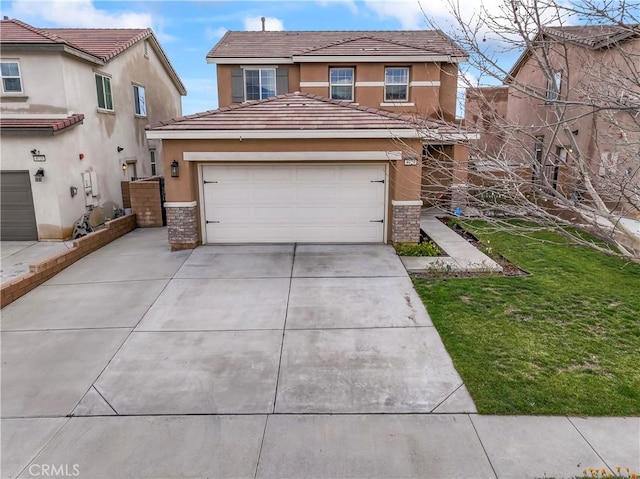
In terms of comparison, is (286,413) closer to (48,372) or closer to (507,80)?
(48,372)

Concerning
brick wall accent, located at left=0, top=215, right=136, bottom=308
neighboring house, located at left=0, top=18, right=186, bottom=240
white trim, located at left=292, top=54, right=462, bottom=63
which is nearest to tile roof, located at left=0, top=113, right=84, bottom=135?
neighboring house, located at left=0, top=18, right=186, bottom=240

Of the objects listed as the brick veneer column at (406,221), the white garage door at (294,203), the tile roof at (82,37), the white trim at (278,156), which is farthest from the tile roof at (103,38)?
the brick veneer column at (406,221)

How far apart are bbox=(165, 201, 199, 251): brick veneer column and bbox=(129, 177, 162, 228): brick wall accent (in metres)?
3.67

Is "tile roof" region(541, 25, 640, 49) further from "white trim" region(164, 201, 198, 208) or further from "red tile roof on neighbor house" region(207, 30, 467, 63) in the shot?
"red tile roof on neighbor house" region(207, 30, 467, 63)

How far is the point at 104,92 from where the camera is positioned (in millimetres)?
15695

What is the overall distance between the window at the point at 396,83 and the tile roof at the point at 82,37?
10.6 metres

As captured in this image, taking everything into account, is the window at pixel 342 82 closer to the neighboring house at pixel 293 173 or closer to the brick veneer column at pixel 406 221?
the neighboring house at pixel 293 173

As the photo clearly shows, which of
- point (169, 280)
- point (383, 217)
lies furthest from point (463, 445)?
point (383, 217)

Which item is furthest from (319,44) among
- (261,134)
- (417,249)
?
A: (417,249)

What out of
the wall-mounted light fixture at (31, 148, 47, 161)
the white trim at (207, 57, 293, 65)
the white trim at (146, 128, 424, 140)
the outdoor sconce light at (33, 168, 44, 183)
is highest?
the white trim at (207, 57, 293, 65)

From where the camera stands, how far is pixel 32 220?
41.8 feet

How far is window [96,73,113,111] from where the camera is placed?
15.3 metres

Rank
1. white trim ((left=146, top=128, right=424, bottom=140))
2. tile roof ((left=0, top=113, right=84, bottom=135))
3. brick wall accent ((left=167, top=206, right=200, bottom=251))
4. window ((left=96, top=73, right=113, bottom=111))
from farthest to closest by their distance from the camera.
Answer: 1. window ((left=96, top=73, right=113, bottom=111))
2. tile roof ((left=0, top=113, right=84, bottom=135))
3. brick wall accent ((left=167, top=206, right=200, bottom=251))
4. white trim ((left=146, top=128, right=424, bottom=140))

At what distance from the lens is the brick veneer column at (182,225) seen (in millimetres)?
10766
